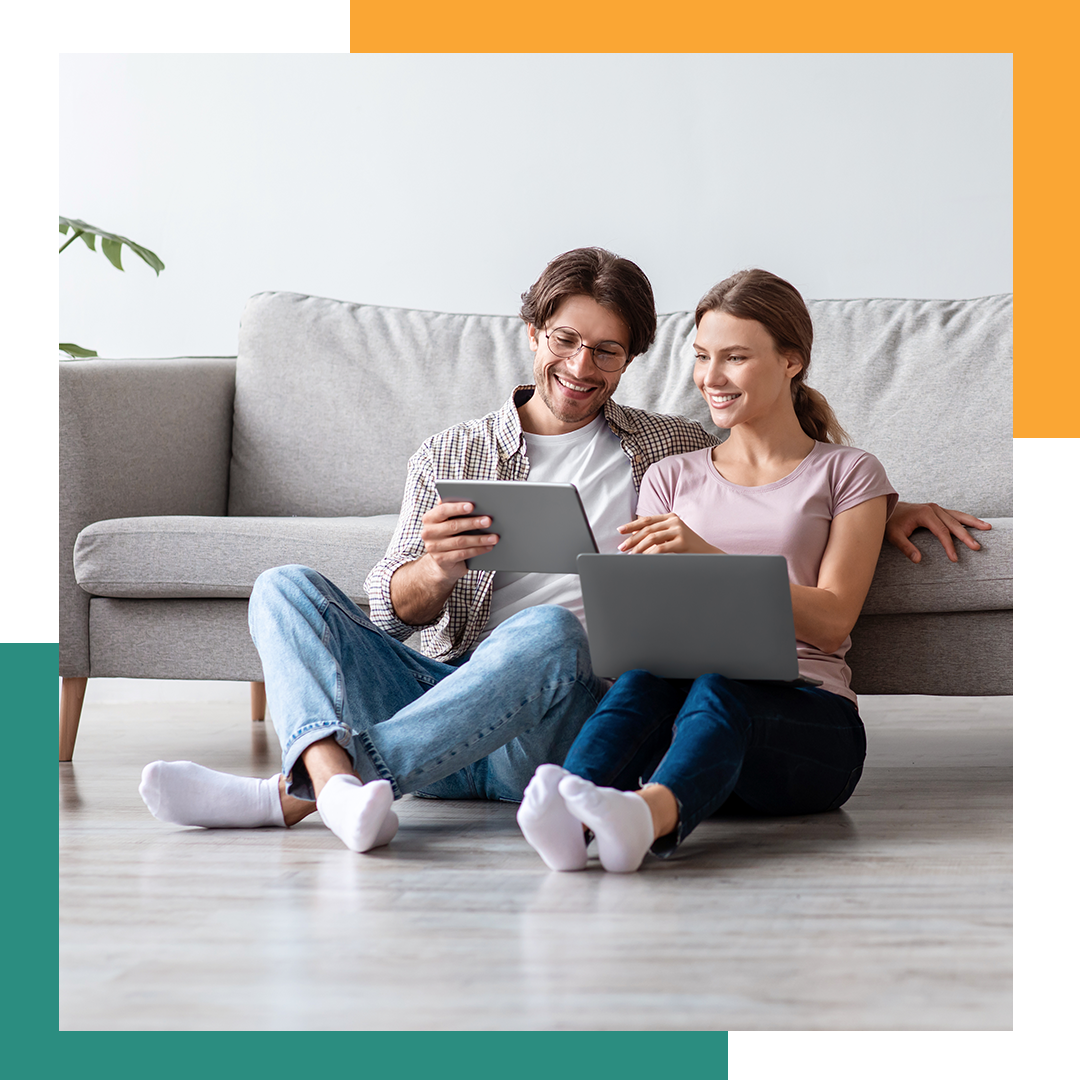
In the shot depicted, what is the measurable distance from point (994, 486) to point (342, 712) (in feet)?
4.41

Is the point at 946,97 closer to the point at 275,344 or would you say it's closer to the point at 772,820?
the point at 275,344

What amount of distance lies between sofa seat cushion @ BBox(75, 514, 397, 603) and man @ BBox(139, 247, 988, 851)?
13.6 inches

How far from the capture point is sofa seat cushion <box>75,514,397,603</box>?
2.13m

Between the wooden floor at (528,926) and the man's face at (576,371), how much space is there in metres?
0.58

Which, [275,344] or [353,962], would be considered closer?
[353,962]

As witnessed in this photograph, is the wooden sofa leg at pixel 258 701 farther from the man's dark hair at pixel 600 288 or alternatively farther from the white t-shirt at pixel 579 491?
the man's dark hair at pixel 600 288

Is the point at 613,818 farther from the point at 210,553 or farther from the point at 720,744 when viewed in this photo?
the point at 210,553

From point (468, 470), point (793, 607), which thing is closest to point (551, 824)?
point (793, 607)

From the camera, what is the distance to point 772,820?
1.65m

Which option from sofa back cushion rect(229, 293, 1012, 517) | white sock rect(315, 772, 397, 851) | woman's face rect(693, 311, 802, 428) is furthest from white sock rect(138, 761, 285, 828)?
sofa back cushion rect(229, 293, 1012, 517)

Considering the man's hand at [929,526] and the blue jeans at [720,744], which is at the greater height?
the man's hand at [929,526]

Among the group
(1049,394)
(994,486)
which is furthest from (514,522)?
(994,486)

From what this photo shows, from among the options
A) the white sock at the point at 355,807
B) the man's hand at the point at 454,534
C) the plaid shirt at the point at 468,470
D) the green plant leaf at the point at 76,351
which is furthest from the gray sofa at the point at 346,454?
the white sock at the point at 355,807

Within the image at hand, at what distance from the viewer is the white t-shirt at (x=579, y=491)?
1.76 metres
